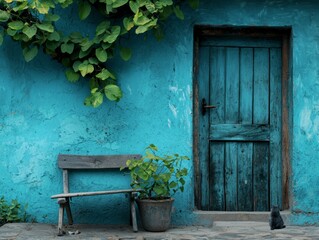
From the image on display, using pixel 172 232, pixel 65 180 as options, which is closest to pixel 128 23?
pixel 65 180

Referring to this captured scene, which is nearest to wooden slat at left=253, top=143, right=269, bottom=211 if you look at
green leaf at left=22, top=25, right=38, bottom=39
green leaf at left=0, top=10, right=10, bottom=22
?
green leaf at left=22, top=25, right=38, bottom=39

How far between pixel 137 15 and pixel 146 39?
23.3 inches

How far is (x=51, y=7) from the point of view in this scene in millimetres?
6109

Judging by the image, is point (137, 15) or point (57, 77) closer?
point (137, 15)

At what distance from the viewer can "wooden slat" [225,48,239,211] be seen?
22.4 feet

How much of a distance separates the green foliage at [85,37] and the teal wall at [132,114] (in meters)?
0.22

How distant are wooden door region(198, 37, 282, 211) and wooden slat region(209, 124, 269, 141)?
0.02 meters

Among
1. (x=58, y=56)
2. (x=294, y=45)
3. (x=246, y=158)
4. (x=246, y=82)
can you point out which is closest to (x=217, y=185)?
(x=246, y=158)

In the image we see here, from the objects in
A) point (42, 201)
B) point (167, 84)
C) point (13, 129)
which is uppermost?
point (167, 84)

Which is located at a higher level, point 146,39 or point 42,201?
point 146,39

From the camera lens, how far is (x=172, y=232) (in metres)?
6.08

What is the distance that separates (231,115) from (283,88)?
614 millimetres

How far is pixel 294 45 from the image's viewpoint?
663cm

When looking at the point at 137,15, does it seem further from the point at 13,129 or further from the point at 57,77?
the point at 13,129
